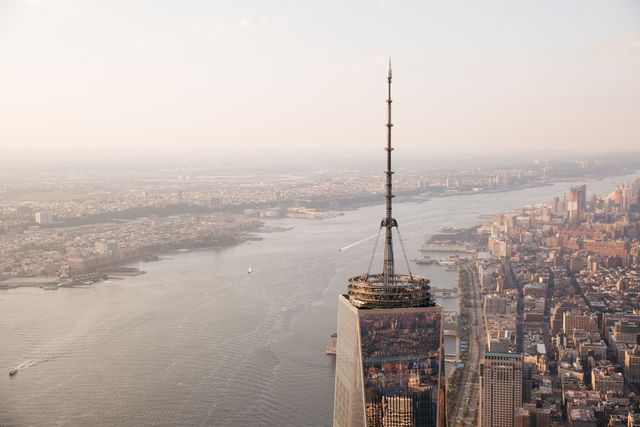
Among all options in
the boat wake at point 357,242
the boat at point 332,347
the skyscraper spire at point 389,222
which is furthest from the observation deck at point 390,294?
the boat wake at point 357,242

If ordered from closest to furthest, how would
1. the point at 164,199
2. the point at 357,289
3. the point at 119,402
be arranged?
the point at 357,289 → the point at 119,402 → the point at 164,199

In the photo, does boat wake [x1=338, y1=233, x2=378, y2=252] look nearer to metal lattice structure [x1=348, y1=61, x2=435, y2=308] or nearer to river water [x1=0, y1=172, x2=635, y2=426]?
river water [x1=0, y1=172, x2=635, y2=426]

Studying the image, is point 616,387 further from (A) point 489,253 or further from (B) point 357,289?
(A) point 489,253

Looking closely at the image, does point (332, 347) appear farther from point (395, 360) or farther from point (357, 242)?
point (357, 242)

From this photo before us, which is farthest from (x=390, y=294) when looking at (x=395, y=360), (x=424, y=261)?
(x=424, y=261)

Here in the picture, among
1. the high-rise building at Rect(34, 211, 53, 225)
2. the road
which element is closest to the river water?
the road

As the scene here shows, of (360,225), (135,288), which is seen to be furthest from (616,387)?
(360,225)

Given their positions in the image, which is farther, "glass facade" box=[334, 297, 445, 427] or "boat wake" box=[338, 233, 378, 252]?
"boat wake" box=[338, 233, 378, 252]
